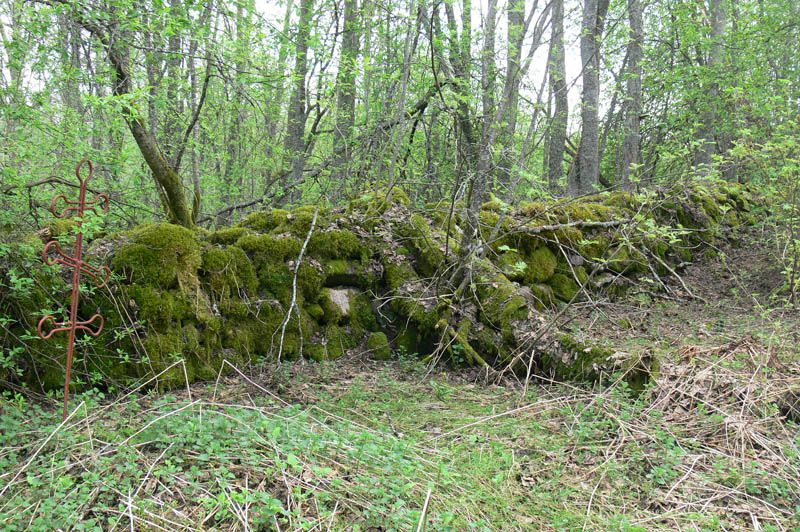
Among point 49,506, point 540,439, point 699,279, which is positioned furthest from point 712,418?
point 699,279

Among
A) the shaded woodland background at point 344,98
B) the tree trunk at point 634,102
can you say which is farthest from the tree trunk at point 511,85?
the tree trunk at point 634,102

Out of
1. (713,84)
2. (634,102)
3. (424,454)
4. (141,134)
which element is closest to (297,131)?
(141,134)

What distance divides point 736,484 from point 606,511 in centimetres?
93

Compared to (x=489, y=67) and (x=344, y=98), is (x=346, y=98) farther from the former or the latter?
(x=489, y=67)

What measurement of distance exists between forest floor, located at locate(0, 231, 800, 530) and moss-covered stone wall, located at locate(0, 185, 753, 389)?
40cm

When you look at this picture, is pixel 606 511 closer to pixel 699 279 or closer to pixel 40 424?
pixel 40 424

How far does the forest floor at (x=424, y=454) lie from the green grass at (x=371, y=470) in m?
0.01

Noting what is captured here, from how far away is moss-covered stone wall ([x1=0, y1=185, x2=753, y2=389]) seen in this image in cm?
416

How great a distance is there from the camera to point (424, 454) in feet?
11.2

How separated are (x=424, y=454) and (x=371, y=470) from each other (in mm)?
592

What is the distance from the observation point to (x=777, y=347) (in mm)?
4656

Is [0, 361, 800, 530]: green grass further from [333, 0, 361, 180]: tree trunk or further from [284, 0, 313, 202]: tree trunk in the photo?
[284, 0, 313, 202]: tree trunk

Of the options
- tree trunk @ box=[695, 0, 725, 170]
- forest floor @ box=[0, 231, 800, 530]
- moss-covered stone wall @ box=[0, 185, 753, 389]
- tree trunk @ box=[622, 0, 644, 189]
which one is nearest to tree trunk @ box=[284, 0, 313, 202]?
moss-covered stone wall @ box=[0, 185, 753, 389]

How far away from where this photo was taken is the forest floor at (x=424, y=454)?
2477mm
